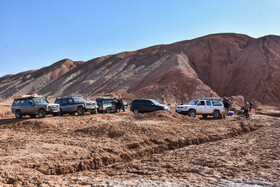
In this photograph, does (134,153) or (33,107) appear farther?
(33,107)

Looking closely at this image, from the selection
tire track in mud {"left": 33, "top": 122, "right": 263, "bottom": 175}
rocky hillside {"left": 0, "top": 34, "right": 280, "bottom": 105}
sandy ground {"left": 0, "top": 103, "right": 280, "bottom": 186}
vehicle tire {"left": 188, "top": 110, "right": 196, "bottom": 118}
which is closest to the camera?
sandy ground {"left": 0, "top": 103, "right": 280, "bottom": 186}

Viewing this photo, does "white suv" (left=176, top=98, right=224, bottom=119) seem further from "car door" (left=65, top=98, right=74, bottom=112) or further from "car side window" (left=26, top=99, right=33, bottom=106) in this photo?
"car side window" (left=26, top=99, right=33, bottom=106)

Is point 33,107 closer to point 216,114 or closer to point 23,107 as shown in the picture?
point 23,107

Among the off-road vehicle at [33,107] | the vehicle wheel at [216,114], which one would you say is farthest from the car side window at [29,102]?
the vehicle wheel at [216,114]

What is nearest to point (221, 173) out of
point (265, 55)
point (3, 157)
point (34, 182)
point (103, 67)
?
point (34, 182)

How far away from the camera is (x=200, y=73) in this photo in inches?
1818

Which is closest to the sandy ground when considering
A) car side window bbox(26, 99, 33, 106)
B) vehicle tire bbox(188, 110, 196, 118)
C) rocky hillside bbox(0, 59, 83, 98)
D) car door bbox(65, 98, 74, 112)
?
car side window bbox(26, 99, 33, 106)

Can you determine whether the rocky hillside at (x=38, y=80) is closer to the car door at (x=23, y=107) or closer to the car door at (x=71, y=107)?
the car door at (x=23, y=107)

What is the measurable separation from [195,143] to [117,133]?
3682 millimetres

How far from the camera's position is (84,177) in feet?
21.5

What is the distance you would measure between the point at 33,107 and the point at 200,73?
3545 centimetres

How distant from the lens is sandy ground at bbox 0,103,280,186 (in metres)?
6.16

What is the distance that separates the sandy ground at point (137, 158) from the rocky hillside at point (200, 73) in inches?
930

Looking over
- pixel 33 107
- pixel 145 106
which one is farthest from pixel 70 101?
pixel 145 106
